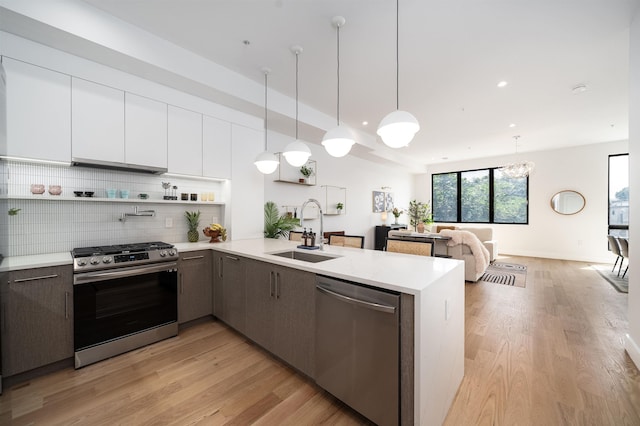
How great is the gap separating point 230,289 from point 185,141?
184 cm

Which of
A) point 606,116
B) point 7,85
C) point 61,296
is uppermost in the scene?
point 606,116

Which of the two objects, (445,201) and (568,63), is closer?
(568,63)

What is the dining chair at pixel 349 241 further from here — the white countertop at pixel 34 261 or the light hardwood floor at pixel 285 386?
the white countertop at pixel 34 261

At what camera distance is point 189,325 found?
2.83 m

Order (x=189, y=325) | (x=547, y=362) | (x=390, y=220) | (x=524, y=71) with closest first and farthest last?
(x=547, y=362), (x=189, y=325), (x=524, y=71), (x=390, y=220)

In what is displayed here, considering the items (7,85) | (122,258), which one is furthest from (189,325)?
(7,85)

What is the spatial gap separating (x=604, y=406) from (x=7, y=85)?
4.94 m

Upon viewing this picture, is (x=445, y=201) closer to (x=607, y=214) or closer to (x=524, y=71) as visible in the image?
→ (x=607, y=214)

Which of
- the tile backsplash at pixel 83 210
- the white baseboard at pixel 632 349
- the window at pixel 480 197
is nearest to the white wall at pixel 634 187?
the white baseboard at pixel 632 349

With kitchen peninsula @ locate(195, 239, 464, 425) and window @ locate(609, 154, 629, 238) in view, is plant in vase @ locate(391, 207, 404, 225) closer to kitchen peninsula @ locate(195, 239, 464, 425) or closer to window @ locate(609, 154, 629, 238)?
window @ locate(609, 154, 629, 238)

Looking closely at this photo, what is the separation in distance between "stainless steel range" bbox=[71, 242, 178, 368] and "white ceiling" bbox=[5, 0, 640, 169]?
7.06 feet

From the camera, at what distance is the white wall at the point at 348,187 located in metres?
4.75

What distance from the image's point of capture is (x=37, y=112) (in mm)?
2154

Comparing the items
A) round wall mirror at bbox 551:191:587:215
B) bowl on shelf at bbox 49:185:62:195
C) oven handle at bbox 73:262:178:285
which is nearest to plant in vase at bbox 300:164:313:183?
oven handle at bbox 73:262:178:285
